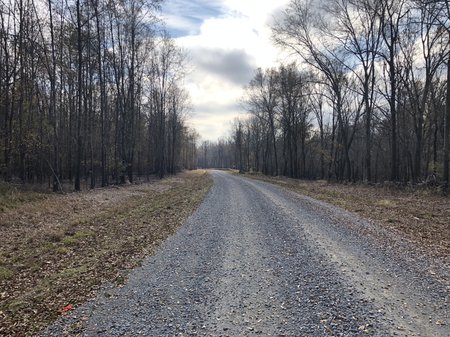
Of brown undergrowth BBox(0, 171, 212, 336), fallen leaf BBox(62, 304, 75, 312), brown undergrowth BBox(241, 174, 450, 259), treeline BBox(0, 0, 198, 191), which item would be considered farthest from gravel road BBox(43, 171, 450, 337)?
treeline BBox(0, 0, 198, 191)

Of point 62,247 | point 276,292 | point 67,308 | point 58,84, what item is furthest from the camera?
point 58,84

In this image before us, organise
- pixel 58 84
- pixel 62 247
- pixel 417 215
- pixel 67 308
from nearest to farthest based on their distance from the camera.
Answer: pixel 67 308 < pixel 62 247 < pixel 417 215 < pixel 58 84

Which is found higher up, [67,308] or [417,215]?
[417,215]

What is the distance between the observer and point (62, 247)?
8.44 meters

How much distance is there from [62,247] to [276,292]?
550 cm

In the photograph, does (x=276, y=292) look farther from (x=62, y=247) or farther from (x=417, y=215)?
(x=417, y=215)

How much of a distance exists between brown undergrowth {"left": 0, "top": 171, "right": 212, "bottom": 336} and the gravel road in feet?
1.47

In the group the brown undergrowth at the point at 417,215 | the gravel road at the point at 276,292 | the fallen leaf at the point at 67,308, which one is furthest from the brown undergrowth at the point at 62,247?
the brown undergrowth at the point at 417,215

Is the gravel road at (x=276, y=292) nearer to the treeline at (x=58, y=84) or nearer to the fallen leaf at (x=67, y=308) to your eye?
the fallen leaf at (x=67, y=308)

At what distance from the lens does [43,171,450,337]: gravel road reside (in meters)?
4.29

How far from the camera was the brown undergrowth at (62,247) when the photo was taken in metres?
5.14

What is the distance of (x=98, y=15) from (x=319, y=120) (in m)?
38.8

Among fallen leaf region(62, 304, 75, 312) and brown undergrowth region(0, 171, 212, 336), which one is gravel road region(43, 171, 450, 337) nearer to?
fallen leaf region(62, 304, 75, 312)

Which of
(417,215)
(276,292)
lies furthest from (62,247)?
(417,215)
